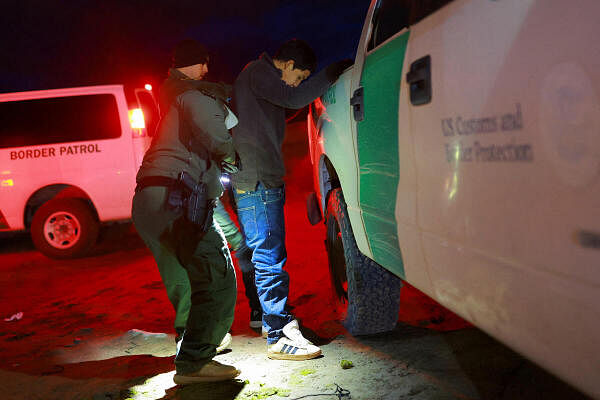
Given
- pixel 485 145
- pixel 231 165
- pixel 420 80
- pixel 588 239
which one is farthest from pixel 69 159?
pixel 588 239

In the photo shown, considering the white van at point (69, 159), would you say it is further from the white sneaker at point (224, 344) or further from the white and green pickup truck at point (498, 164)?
the white and green pickup truck at point (498, 164)

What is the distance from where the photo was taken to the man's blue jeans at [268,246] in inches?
130

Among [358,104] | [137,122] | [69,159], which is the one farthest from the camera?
[137,122]

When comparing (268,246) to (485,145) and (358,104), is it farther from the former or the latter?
(485,145)

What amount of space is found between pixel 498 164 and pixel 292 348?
2.06m

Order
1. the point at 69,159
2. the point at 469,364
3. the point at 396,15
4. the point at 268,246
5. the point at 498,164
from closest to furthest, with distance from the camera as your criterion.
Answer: the point at 498,164
the point at 396,15
the point at 469,364
the point at 268,246
the point at 69,159

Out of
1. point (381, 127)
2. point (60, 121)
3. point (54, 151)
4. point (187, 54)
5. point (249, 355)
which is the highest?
point (60, 121)

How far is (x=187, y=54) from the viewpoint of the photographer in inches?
113

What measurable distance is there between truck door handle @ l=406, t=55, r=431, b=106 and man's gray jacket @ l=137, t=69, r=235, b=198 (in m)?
1.14

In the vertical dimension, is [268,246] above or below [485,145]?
below

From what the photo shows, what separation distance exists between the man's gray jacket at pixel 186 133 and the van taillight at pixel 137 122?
4.82 meters

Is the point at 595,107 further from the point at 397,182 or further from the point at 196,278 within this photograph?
the point at 196,278

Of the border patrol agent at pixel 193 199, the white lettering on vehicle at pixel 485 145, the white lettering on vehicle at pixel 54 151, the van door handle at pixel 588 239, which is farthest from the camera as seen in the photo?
the white lettering on vehicle at pixel 54 151

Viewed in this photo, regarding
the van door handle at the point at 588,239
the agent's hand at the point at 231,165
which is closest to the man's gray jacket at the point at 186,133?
the agent's hand at the point at 231,165
